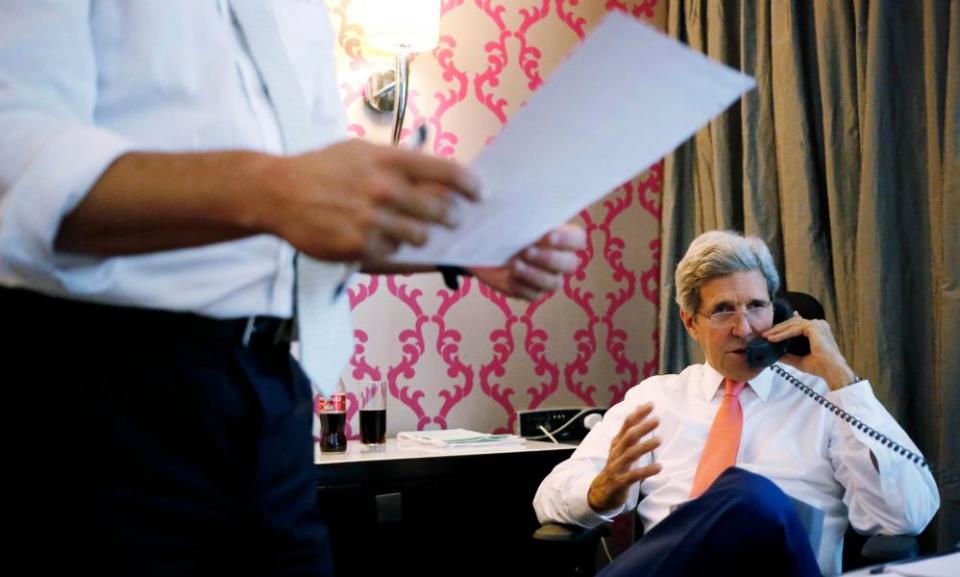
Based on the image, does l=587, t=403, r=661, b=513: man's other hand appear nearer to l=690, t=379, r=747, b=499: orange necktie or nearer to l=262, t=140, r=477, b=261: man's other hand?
l=690, t=379, r=747, b=499: orange necktie

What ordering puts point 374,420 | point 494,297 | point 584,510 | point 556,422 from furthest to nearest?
point 494,297
point 556,422
point 374,420
point 584,510

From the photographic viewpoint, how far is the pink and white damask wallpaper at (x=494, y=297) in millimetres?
2633

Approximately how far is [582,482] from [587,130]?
1.52 metres

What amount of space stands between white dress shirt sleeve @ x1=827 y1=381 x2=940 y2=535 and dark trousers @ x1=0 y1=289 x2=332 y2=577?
5.18 feet

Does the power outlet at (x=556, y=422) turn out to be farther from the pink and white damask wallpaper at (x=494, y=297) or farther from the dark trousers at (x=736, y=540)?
the dark trousers at (x=736, y=540)

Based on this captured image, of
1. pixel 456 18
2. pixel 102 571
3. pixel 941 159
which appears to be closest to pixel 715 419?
pixel 941 159

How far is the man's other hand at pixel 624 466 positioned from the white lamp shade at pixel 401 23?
4.05 ft

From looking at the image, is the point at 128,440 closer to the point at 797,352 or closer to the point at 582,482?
the point at 582,482

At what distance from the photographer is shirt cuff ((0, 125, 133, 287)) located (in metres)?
0.59

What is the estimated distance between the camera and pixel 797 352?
2078mm

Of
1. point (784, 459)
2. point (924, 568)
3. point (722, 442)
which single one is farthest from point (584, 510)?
point (924, 568)

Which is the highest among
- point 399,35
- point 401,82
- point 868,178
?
point 399,35

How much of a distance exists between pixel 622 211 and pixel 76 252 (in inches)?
98.2

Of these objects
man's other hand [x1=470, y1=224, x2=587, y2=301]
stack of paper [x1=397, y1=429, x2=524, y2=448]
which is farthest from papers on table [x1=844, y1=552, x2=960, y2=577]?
stack of paper [x1=397, y1=429, x2=524, y2=448]
